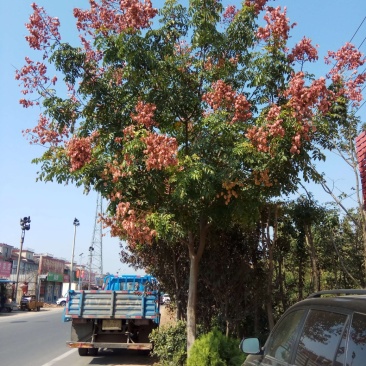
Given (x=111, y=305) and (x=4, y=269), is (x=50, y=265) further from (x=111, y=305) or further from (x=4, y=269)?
(x=111, y=305)

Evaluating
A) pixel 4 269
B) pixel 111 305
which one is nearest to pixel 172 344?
pixel 111 305

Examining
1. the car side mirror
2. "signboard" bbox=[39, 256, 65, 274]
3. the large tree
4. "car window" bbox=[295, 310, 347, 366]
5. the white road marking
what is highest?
"signboard" bbox=[39, 256, 65, 274]

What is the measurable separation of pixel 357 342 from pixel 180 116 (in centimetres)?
578

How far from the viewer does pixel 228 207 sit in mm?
7562

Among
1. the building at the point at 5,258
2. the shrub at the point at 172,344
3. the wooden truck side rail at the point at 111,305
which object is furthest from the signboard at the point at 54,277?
the shrub at the point at 172,344

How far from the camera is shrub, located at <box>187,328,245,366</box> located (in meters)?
7.16

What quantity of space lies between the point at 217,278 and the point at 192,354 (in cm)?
279

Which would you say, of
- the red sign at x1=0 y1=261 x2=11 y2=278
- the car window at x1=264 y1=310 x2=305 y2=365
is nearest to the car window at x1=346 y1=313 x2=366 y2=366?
the car window at x1=264 y1=310 x2=305 y2=365

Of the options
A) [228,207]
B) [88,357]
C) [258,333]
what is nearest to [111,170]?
[228,207]

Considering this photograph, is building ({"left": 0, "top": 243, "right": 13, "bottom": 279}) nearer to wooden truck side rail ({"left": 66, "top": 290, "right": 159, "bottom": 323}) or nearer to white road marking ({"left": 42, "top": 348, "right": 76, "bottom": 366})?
white road marking ({"left": 42, "top": 348, "right": 76, "bottom": 366})

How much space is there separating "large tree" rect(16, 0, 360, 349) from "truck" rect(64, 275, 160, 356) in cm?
395

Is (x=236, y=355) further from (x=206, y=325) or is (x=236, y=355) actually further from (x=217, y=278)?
(x=206, y=325)

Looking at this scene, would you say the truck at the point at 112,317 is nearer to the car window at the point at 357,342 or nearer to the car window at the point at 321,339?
the car window at the point at 321,339

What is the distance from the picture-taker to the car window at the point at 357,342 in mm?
2511
